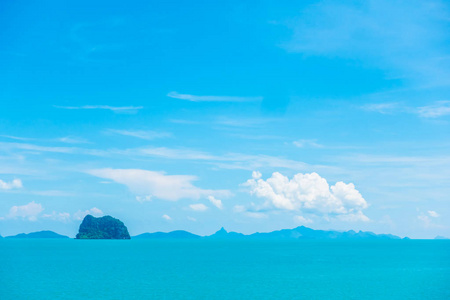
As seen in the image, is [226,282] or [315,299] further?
[226,282]

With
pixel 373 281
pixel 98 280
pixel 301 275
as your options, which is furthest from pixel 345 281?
pixel 98 280

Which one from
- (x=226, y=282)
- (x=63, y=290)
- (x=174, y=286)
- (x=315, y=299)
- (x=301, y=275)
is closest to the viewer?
(x=315, y=299)

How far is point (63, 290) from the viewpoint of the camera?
62.1m

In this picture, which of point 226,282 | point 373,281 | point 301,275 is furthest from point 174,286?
point 373,281

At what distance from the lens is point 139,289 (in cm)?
6312

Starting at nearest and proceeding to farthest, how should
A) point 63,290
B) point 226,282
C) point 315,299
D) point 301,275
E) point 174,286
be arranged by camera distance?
point 315,299 → point 63,290 → point 174,286 → point 226,282 → point 301,275

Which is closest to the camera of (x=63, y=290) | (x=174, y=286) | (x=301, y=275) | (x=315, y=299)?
(x=315, y=299)

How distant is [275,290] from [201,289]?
11.2 meters

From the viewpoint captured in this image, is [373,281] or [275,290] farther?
[373,281]

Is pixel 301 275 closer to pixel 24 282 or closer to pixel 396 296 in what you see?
pixel 396 296

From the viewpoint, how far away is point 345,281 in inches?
2955

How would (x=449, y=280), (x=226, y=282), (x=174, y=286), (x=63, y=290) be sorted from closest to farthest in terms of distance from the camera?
(x=63, y=290), (x=174, y=286), (x=226, y=282), (x=449, y=280)

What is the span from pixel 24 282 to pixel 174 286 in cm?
2548

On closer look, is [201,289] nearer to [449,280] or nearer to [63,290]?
[63,290]
